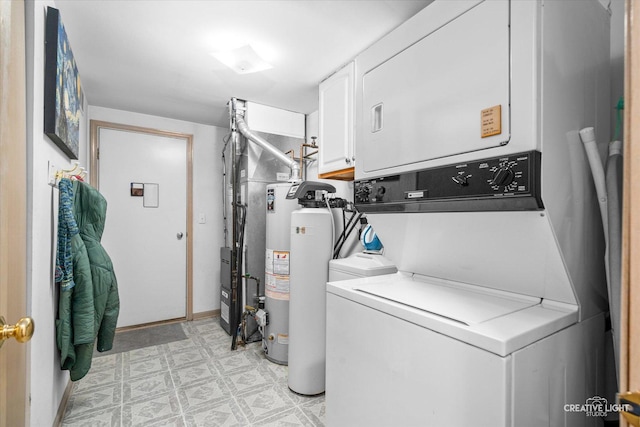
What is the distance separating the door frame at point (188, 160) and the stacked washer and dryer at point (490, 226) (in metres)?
2.75

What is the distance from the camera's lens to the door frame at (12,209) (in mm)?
674

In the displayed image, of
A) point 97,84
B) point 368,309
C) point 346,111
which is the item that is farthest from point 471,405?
point 97,84

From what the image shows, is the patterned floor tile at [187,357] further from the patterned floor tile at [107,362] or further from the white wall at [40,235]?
the white wall at [40,235]

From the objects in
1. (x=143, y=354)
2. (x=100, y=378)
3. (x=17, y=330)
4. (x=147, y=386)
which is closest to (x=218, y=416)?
(x=147, y=386)

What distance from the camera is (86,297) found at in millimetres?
1711

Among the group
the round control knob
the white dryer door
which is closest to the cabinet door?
the white dryer door

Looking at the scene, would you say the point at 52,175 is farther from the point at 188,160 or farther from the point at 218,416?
the point at 188,160

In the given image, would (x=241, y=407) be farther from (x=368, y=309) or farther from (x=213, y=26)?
(x=213, y=26)

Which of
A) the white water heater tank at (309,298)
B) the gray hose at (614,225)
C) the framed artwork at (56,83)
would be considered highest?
the framed artwork at (56,83)

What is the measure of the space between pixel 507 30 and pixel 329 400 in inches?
63.5

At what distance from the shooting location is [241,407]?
193 centimetres

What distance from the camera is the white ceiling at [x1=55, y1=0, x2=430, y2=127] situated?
1.57 metres

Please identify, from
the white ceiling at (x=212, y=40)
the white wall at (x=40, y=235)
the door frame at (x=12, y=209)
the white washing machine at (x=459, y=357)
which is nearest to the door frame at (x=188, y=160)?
the white ceiling at (x=212, y=40)

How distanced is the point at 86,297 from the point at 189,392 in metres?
0.97
